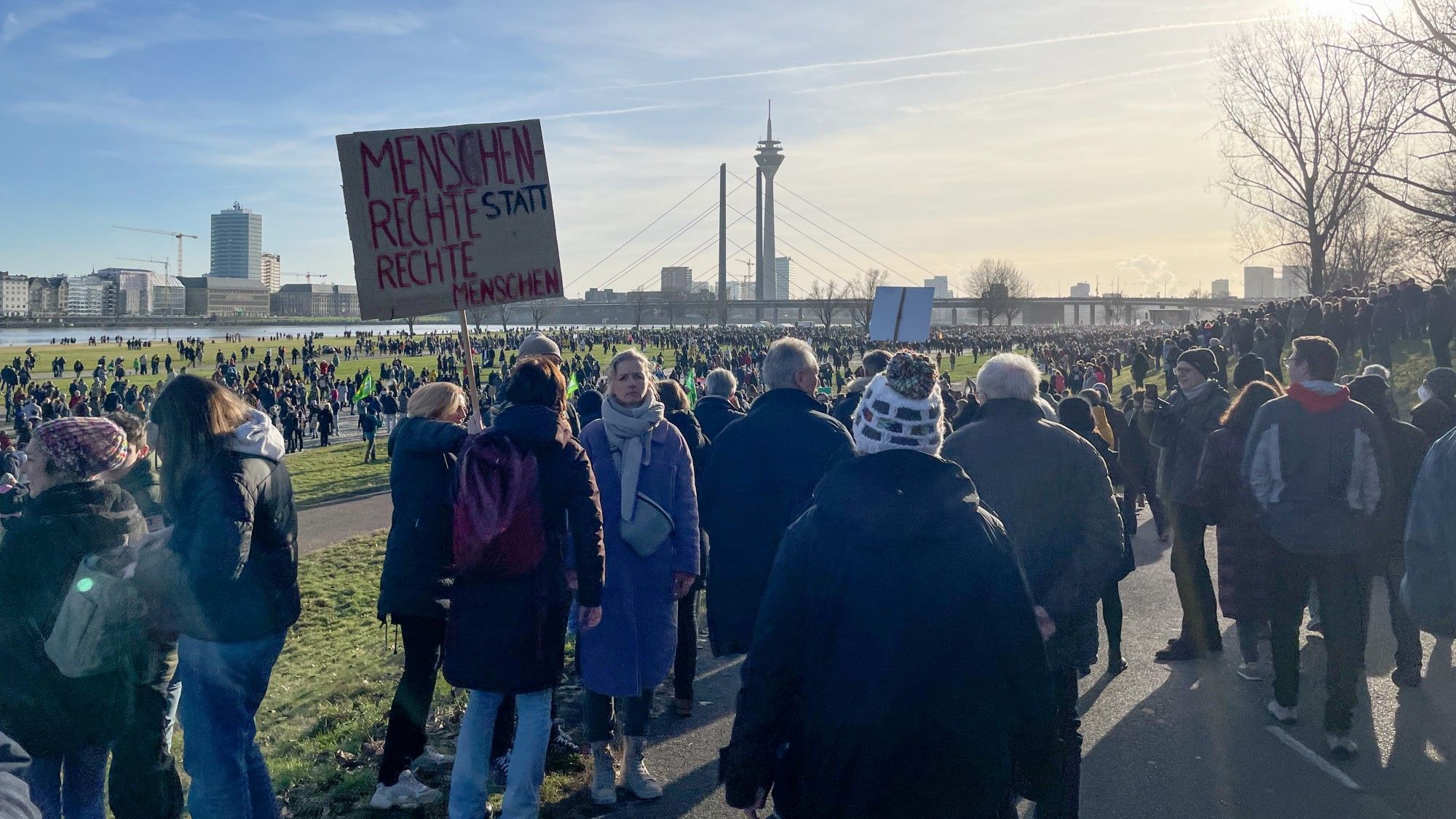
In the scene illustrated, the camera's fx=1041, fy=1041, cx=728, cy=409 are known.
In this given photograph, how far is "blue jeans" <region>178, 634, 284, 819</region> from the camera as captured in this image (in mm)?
3365

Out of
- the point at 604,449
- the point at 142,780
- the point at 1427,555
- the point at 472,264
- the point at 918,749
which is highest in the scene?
the point at 472,264

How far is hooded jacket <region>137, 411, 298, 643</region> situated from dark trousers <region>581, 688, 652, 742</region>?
135 cm

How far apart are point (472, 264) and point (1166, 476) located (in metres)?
4.57

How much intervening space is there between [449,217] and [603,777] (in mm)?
2677

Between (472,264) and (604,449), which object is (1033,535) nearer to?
(604,449)

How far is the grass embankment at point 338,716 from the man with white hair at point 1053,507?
2.03m

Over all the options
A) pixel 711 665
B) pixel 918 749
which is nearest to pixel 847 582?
pixel 918 749

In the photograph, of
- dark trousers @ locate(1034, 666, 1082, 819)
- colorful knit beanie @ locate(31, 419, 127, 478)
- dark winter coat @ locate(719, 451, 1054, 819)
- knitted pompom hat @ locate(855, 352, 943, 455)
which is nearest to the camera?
dark winter coat @ locate(719, 451, 1054, 819)

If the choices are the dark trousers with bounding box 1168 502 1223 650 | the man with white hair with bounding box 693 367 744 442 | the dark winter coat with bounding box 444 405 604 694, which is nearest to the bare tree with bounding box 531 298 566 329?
the man with white hair with bounding box 693 367 744 442

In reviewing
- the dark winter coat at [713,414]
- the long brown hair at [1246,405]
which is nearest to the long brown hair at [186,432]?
the dark winter coat at [713,414]

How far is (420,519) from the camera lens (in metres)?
4.04

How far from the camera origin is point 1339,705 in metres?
4.73

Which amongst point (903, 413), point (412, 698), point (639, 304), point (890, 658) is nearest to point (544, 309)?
point (639, 304)

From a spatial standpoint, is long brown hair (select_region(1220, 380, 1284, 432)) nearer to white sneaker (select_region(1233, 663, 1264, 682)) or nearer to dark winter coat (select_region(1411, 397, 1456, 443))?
dark winter coat (select_region(1411, 397, 1456, 443))
